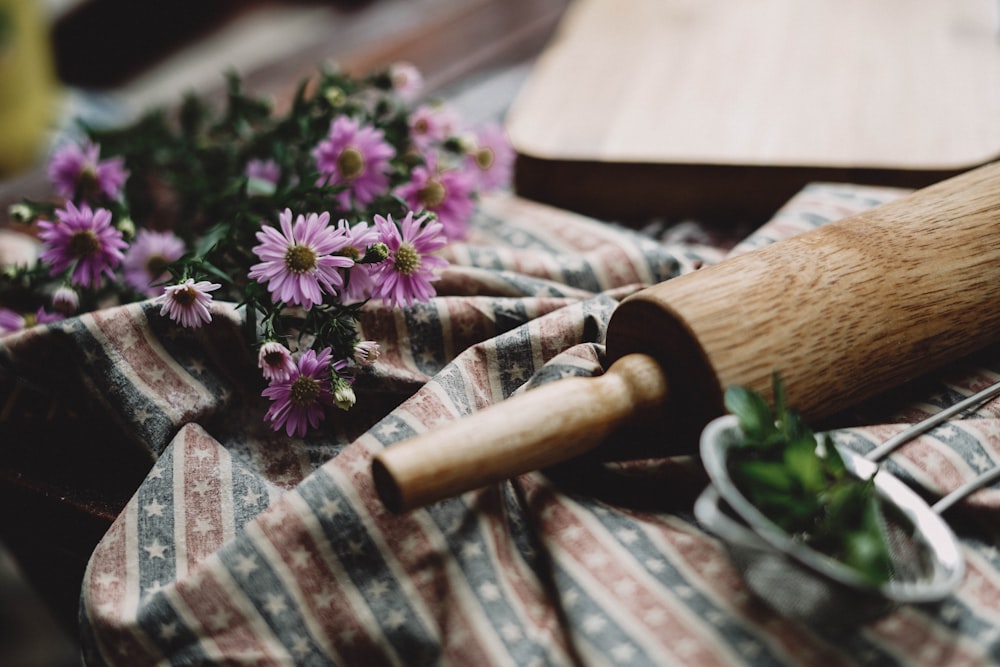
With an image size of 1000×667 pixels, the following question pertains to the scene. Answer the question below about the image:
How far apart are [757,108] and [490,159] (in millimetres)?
274

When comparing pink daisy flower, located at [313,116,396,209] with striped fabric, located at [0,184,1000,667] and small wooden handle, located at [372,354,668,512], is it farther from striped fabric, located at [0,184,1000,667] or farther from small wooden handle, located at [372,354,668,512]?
small wooden handle, located at [372,354,668,512]

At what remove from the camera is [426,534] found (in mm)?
412

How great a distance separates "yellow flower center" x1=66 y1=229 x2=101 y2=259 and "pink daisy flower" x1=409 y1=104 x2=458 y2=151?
267mm

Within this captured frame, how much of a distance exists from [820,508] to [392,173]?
0.41 m

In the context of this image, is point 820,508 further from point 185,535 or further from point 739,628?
point 185,535

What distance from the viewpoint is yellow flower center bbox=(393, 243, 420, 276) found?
1.62ft

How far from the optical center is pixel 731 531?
12.7 inches

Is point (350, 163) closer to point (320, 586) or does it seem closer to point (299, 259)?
point (299, 259)

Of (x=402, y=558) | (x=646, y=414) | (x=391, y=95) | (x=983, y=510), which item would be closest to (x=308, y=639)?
(x=402, y=558)

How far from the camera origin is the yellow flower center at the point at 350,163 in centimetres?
59

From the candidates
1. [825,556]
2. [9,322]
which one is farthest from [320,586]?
[9,322]

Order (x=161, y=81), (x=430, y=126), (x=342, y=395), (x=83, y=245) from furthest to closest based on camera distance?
1. (x=161, y=81)
2. (x=430, y=126)
3. (x=83, y=245)
4. (x=342, y=395)

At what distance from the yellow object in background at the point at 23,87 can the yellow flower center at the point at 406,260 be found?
5.71 ft

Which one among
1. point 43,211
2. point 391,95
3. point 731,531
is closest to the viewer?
point 731,531
